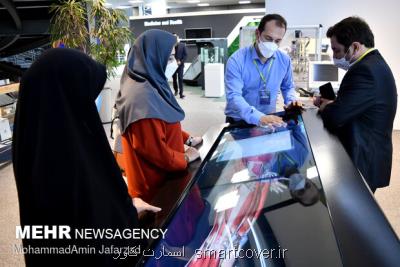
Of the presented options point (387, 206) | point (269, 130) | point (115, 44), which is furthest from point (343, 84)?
point (115, 44)

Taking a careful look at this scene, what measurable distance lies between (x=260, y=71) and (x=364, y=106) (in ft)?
3.22

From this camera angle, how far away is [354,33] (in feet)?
6.09

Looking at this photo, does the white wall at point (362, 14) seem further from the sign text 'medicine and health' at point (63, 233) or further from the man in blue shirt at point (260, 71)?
the sign text 'medicine and health' at point (63, 233)

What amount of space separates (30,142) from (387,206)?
323cm

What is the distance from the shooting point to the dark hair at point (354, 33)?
185cm

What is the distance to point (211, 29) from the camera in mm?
12523

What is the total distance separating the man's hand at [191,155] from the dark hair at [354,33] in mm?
1046

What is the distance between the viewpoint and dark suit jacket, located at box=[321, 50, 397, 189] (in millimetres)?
1726

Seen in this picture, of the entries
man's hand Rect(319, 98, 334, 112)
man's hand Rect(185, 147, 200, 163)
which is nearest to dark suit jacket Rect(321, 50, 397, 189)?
man's hand Rect(319, 98, 334, 112)

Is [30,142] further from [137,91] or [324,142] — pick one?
[324,142]

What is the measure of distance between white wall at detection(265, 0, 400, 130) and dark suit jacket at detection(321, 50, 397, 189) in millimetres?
3953

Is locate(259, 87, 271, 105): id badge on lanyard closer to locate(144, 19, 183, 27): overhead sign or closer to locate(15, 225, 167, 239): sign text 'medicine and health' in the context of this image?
locate(15, 225, 167, 239): sign text 'medicine and health'

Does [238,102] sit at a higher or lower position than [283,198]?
higher

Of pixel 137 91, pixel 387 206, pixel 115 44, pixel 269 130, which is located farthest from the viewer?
pixel 115 44
